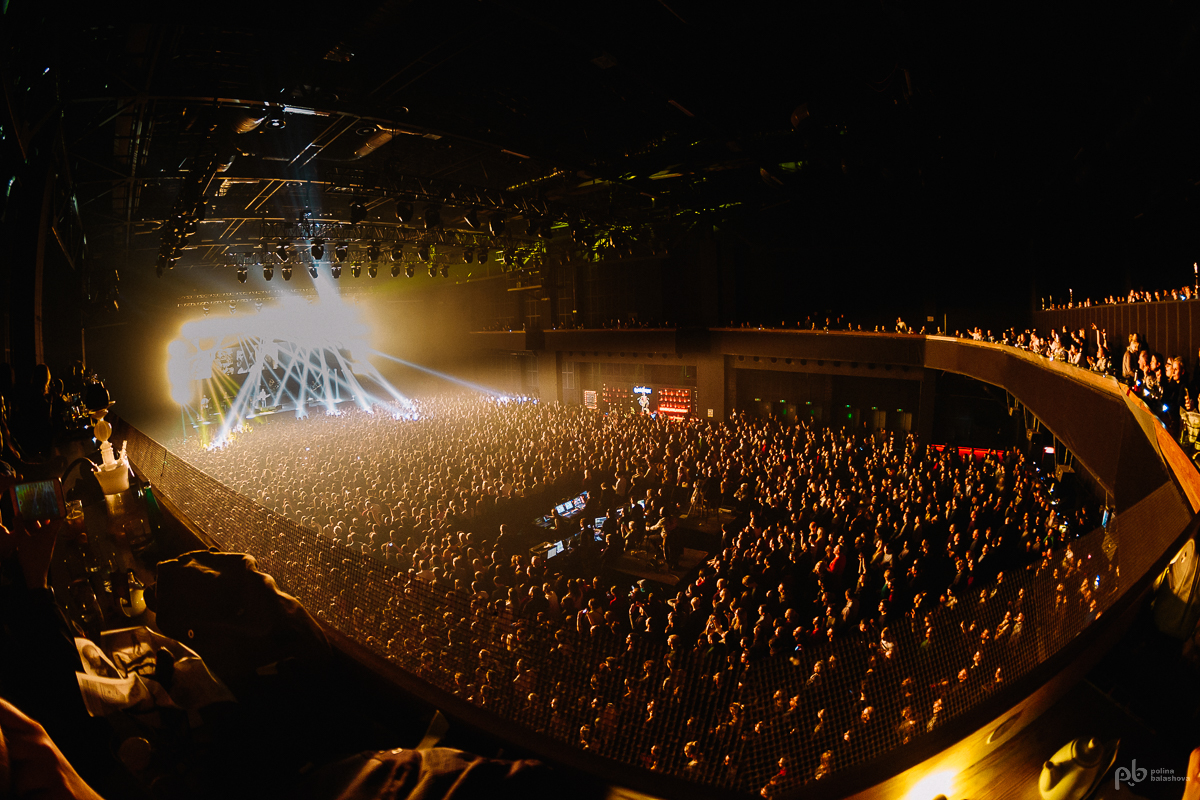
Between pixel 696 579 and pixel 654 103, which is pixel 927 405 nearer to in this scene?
pixel 696 579

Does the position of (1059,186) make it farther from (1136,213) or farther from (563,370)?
(563,370)

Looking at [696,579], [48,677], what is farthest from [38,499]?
[696,579]

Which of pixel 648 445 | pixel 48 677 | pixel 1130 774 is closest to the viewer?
pixel 48 677

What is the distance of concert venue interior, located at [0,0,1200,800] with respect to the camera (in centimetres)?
144

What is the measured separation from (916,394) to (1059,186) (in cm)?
685

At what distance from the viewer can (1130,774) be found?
204 centimetres

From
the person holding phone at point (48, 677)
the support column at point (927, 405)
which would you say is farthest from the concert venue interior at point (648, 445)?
the support column at point (927, 405)

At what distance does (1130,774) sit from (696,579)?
198 inches

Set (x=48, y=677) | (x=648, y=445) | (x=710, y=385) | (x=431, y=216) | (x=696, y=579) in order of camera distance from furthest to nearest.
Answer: (x=710, y=385)
(x=648, y=445)
(x=431, y=216)
(x=696, y=579)
(x=48, y=677)

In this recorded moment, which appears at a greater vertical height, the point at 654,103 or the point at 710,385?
the point at 654,103

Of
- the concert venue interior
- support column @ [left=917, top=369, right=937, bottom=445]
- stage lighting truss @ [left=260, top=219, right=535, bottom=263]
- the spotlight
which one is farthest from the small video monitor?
support column @ [left=917, top=369, right=937, bottom=445]

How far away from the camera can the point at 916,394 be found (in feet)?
46.0

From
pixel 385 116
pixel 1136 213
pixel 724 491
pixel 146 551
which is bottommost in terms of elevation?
pixel 724 491

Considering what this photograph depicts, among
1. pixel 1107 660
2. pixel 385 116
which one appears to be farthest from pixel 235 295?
pixel 1107 660
